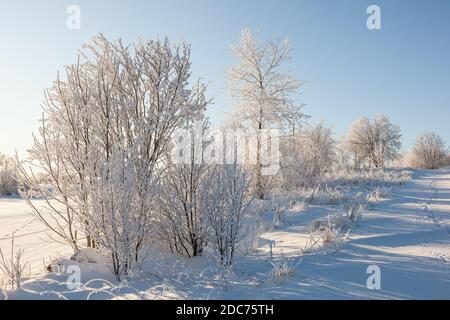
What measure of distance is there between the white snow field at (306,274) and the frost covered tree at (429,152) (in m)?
30.1

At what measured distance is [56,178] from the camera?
489 cm

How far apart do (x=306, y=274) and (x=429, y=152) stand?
33.8m

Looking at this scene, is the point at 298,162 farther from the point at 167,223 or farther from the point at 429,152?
the point at 429,152

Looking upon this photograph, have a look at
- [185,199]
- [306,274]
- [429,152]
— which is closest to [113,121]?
[185,199]

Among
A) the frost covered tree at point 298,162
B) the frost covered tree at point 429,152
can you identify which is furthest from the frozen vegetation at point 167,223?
the frost covered tree at point 429,152

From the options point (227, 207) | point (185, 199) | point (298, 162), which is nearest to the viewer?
point (227, 207)

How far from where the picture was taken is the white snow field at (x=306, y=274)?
293cm

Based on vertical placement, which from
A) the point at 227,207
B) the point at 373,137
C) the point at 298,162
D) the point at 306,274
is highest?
the point at 373,137

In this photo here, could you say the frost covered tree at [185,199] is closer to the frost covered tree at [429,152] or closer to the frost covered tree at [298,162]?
the frost covered tree at [298,162]

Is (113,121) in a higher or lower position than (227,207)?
higher

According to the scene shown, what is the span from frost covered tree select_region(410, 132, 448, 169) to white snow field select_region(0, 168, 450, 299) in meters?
30.1

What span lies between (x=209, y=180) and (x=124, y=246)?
140 cm

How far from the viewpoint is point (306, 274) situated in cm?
339

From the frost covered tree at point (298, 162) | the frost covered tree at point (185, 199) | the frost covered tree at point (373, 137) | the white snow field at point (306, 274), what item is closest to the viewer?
the white snow field at point (306, 274)
